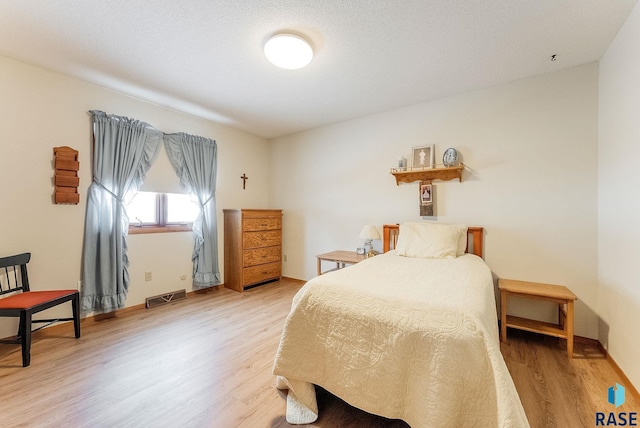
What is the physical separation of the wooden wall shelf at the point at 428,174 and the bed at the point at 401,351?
4.67 ft

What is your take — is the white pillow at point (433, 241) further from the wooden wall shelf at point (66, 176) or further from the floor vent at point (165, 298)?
the wooden wall shelf at point (66, 176)

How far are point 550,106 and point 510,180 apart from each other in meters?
0.75

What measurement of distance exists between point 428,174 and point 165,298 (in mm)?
3624

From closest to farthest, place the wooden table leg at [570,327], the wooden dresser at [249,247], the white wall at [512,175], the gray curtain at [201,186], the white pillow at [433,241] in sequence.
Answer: the wooden table leg at [570,327] < the white wall at [512,175] < the white pillow at [433,241] < the gray curtain at [201,186] < the wooden dresser at [249,247]

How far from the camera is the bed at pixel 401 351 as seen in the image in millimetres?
1097

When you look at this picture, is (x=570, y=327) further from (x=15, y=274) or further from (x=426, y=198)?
(x=15, y=274)

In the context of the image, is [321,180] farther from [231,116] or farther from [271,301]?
[271,301]

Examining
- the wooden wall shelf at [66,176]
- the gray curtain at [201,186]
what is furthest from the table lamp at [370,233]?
the wooden wall shelf at [66,176]

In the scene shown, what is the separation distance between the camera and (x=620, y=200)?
1891 millimetres

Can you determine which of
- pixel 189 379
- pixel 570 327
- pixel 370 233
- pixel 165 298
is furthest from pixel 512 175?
pixel 165 298

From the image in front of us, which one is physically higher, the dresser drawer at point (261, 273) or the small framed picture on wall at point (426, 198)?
the small framed picture on wall at point (426, 198)

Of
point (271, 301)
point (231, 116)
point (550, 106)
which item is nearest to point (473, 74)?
point (550, 106)

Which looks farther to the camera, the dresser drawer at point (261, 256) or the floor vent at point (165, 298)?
the dresser drawer at point (261, 256)

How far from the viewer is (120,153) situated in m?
2.87
